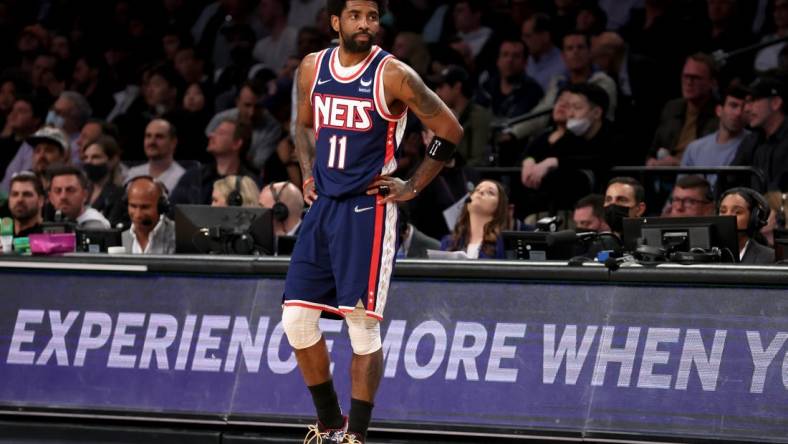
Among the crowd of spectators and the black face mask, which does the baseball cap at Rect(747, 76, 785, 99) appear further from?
the black face mask

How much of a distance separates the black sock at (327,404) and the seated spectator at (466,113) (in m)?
5.91

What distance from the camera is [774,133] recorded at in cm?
1100

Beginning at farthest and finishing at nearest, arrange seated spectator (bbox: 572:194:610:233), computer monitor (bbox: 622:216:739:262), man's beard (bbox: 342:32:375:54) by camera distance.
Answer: seated spectator (bbox: 572:194:610:233)
computer monitor (bbox: 622:216:739:262)
man's beard (bbox: 342:32:375:54)

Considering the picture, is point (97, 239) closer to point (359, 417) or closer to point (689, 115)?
point (359, 417)

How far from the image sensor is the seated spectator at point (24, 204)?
36.0 ft

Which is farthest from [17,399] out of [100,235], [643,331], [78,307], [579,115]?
[579,115]

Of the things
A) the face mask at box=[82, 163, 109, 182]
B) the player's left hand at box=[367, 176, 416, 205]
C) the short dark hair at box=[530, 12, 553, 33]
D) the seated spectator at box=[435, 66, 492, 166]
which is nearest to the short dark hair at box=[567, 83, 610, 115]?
the seated spectator at box=[435, 66, 492, 166]

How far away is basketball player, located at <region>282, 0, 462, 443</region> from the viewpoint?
6688 millimetres

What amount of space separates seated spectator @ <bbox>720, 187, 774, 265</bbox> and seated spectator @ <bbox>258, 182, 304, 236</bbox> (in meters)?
3.13

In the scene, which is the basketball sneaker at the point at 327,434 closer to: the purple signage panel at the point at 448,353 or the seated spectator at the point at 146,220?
the purple signage panel at the point at 448,353

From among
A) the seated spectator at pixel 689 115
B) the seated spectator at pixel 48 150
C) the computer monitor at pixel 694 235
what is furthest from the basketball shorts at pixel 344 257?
the seated spectator at pixel 48 150

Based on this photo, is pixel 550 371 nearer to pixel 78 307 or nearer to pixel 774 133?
pixel 78 307

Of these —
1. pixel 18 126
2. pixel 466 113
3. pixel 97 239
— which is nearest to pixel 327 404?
pixel 97 239

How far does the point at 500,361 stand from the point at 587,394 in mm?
504
